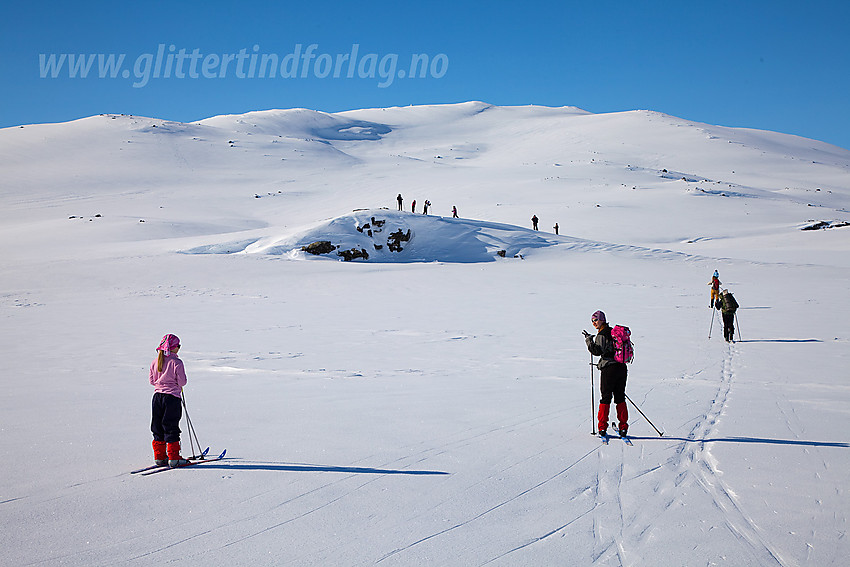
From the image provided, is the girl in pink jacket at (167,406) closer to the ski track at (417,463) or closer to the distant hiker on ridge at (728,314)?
the ski track at (417,463)

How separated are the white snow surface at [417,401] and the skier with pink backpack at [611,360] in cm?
39

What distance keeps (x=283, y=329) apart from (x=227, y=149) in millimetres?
84863

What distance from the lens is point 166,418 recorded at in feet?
21.0

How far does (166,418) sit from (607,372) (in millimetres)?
5195

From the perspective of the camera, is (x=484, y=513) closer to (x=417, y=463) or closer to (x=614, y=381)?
(x=417, y=463)

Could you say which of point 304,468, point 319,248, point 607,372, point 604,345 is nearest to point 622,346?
point 604,345

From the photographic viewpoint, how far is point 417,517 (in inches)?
205

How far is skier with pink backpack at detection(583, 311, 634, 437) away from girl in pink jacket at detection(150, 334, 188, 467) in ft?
15.7

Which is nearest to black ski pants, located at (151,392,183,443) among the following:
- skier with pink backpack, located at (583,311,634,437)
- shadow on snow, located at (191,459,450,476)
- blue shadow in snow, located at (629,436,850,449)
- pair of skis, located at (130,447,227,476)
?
pair of skis, located at (130,447,227,476)

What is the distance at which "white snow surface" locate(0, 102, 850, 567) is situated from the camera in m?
4.91

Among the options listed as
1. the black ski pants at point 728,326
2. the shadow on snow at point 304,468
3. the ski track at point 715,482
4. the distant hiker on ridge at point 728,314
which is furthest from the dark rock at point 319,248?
the shadow on snow at point 304,468

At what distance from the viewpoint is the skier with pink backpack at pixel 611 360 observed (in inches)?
285

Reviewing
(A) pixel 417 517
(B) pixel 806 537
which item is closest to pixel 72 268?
(A) pixel 417 517

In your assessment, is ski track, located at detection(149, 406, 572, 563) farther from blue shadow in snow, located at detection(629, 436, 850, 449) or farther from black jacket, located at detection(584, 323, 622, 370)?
blue shadow in snow, located at detection(629, 436, 850, 449)
